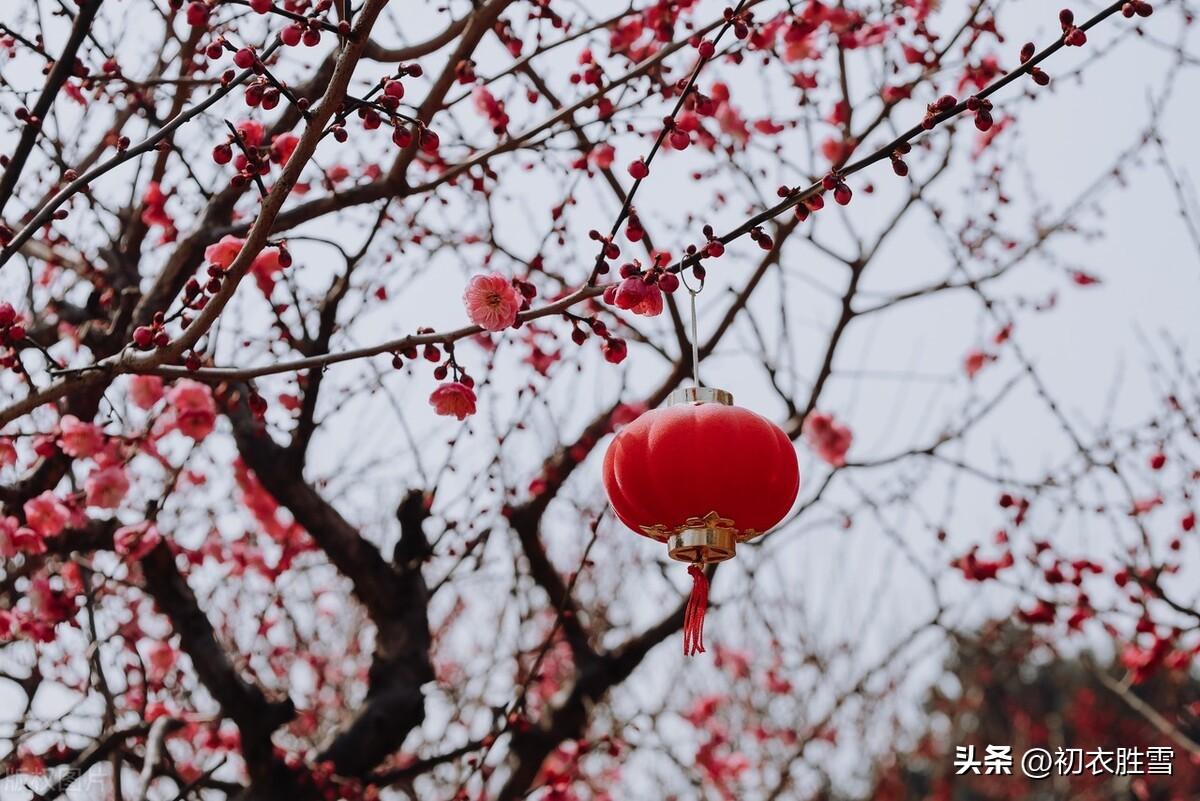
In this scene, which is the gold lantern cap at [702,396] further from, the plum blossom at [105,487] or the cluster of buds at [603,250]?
the plum blossom at [105,487]

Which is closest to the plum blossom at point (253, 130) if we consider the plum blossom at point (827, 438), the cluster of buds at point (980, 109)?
the cluster of buds at point (980, 109)

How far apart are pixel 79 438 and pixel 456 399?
5.57ft

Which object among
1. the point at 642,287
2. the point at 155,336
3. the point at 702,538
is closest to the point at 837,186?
the point at 642,287

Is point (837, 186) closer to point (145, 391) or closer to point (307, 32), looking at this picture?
point (307, 32)

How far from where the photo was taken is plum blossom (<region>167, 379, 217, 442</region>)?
4414 millimetres

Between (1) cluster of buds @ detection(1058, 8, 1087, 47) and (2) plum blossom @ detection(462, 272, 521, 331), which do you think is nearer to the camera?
(1) cluster of buds @ detection(1058, 8, 1087, 47)

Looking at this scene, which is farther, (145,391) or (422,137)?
(145,391)

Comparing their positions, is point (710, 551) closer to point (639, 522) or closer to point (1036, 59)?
point (639, 522)

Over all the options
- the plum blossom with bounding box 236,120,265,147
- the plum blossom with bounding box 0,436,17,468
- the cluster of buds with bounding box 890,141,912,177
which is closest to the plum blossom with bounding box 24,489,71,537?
the plum blossom with bounding box 0,436,17,468

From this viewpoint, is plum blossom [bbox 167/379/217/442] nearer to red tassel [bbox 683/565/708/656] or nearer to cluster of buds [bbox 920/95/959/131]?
red tassel [bbox 683/565/708/656]

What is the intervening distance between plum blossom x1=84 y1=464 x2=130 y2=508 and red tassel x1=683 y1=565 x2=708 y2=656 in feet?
8.31

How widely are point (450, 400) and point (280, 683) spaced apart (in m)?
5.13

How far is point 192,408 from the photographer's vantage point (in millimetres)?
4430

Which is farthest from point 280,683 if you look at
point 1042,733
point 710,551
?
point 1042,733
